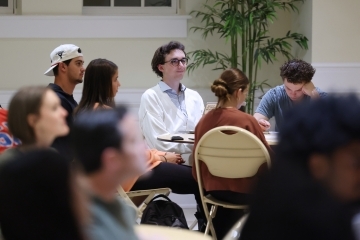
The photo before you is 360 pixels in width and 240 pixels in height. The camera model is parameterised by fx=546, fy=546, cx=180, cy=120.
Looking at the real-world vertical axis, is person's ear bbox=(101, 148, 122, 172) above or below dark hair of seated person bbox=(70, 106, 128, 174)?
below

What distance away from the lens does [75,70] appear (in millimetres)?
3143

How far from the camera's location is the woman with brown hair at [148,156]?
2789 mm

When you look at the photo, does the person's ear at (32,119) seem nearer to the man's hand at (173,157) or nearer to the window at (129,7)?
the man's hand at (173,157)

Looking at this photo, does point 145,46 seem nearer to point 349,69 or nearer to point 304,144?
point 349,69

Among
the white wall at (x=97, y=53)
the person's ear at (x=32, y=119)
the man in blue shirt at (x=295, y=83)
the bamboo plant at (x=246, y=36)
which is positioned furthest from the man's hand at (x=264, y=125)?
the person's ear at (x=32, y=119)

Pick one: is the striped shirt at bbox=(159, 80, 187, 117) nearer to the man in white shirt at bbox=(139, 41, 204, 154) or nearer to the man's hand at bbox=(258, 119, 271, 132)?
the man in white shirt at bbox=(139, 41, 204, 154)

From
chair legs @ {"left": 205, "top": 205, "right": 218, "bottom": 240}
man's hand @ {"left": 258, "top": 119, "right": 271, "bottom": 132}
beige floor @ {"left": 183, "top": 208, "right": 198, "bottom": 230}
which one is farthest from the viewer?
beige floor @ {"left": 183, "top": 208, "right": 198, "bottom": 230}

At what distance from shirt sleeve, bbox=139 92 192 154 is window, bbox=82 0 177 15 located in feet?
5.41

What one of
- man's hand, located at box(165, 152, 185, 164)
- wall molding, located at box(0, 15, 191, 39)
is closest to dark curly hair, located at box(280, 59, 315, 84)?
man's hand, located at box(165, 152, 185, 164)

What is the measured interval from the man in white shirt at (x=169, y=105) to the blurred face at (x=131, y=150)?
8.36 ft

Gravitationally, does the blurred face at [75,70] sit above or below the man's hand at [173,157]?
above

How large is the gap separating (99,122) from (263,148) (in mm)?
1797

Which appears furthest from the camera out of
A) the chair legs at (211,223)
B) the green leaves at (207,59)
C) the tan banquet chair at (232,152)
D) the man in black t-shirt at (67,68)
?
the green leaves at (207,59)

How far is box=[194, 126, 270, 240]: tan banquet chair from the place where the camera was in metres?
2.59
